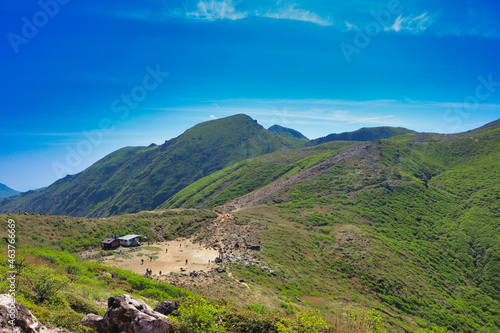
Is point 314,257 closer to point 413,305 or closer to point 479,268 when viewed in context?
point 413,305

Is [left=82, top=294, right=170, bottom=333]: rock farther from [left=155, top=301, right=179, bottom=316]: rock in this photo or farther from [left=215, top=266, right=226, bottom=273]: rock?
[left=215, top=266, right=226, bottom=273]: rock

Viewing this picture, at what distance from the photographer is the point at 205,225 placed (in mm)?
49781

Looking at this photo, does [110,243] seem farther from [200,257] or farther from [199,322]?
[199,322]

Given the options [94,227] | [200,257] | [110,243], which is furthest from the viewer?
[94,227]

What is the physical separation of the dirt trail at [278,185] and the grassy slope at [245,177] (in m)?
10.1

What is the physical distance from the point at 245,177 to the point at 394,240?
84.3m

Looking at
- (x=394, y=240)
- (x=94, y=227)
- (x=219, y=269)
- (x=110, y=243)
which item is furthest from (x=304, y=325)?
(x=394, y=240)

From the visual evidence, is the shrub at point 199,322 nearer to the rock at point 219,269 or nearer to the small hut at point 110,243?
the rock at point 219,269

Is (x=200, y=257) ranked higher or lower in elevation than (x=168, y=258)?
lower

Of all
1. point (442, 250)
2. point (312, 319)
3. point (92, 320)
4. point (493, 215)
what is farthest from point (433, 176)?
point (92, 320)

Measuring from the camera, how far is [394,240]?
49906mm

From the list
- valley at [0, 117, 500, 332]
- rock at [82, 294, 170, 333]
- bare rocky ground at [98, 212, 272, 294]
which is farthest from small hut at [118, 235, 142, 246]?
rock at [82, 294, 170, 333]

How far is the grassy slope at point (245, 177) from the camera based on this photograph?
Answer: 113 m

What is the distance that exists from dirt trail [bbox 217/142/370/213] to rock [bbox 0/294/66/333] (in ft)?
225
